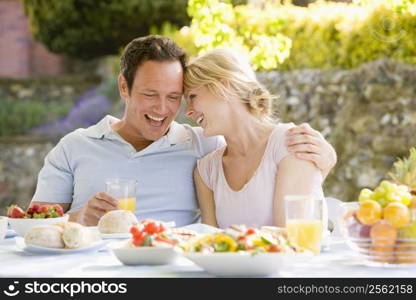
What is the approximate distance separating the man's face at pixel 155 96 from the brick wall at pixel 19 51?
410 inches

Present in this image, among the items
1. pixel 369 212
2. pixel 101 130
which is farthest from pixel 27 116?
pixel 369 212

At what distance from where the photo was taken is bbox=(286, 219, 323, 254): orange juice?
2.04m

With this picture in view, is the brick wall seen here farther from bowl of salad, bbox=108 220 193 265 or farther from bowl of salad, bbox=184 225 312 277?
bowl of salad, bbox=184 225 312 277

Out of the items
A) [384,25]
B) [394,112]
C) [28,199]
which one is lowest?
[28,199]

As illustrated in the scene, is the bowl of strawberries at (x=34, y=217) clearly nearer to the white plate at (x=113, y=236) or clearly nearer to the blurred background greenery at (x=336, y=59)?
the white plate at (x=113, y=236)

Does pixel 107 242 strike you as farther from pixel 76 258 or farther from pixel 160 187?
pixel 160 187

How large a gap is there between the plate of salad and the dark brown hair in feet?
3.88

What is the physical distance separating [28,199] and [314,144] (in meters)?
7.82

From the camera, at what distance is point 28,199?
10.1 m

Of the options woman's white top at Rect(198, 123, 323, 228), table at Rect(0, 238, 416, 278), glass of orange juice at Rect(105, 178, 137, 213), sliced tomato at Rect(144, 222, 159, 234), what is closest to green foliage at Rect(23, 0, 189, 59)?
woman's white top at Rect(198, 123, 323, 228)

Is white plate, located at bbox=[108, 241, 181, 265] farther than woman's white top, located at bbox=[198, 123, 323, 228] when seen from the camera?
No

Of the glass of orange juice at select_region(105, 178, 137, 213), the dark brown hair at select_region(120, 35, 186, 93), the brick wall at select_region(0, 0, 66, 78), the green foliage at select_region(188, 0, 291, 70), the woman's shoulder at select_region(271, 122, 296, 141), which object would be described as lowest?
the glass of orange juice at select_region(105, 178, 137, 213)

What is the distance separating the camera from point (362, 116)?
768 centimetres

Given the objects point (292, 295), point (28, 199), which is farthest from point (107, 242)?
point (28, 199)
